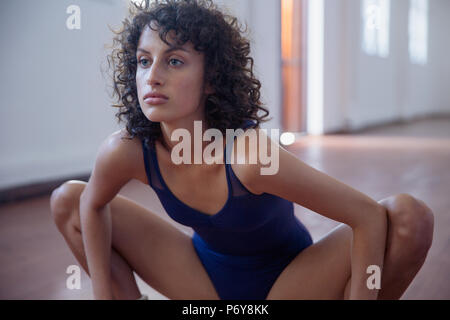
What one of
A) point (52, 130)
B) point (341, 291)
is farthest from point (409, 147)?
point (341, 291)

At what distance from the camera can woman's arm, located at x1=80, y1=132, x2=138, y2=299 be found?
1024 millimetres

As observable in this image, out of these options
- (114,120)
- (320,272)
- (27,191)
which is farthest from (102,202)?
(114,120)

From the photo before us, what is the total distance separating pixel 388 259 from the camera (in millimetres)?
937

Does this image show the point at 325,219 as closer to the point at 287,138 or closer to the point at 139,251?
the point at 139,251

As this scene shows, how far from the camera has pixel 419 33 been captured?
11.3 m

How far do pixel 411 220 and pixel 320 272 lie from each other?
0.79 ft

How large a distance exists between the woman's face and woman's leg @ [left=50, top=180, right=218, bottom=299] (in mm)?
375

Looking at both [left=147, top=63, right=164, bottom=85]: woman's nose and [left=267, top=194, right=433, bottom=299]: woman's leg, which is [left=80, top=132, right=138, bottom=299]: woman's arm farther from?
[left=267, top=194, right=433, bottom=299]: woman's leg

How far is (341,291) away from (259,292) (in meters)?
0.19

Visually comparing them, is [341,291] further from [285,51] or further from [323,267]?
[285,51]

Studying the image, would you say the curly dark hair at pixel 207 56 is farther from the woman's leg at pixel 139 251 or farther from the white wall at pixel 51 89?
the white wall at pixel 51 89

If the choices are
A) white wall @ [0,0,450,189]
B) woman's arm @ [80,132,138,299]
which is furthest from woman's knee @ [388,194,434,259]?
white wall @ [0,0,450,189]

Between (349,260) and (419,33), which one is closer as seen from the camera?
(349,260)
